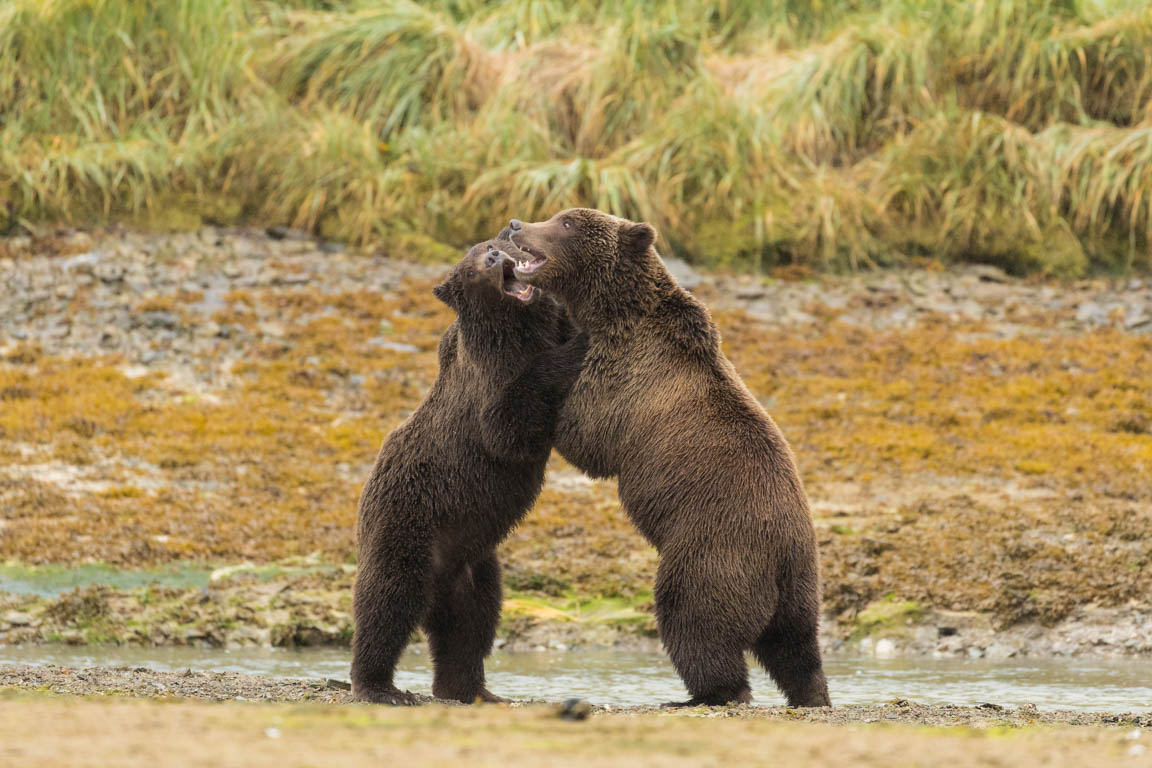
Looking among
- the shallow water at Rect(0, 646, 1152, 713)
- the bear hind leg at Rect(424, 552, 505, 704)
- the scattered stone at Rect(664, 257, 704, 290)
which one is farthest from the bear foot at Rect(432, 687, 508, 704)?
the scattered stone at Rect(664, 257, 704, 290)

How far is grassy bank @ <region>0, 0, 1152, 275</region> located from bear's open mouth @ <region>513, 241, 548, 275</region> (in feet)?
27.9

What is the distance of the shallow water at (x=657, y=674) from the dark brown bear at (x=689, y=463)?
731 millimetres

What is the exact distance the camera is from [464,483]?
20.0ft

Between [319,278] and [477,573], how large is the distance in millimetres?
8664

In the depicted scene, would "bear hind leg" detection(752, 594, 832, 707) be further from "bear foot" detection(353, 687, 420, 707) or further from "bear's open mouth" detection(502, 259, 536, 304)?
"bear's open mouth" detection(502, 259, 536, 304)

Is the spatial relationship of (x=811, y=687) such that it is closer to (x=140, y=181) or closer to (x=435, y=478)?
(x=435, y=478)

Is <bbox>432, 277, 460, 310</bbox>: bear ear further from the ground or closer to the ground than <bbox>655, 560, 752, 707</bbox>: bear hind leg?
further from the ground

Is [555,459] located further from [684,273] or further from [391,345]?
[684,273]

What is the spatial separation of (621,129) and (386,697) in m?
11.8

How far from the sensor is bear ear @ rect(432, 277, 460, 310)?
626cm

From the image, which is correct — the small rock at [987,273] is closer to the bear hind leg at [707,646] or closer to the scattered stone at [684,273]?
the scattered stone at [684,273]

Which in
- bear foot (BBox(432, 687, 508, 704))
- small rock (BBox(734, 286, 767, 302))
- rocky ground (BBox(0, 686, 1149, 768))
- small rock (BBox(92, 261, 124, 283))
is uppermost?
rocky ground (BBox(0, 686, 1149, 768))

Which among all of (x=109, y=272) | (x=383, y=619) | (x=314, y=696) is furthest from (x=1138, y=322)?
(x=314, y=696)

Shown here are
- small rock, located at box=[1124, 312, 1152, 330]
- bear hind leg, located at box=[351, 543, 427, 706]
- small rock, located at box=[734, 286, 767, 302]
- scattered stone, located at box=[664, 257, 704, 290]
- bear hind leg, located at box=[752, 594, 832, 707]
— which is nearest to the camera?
bear hind leg, located at box=[752, 594, 832, 707]
